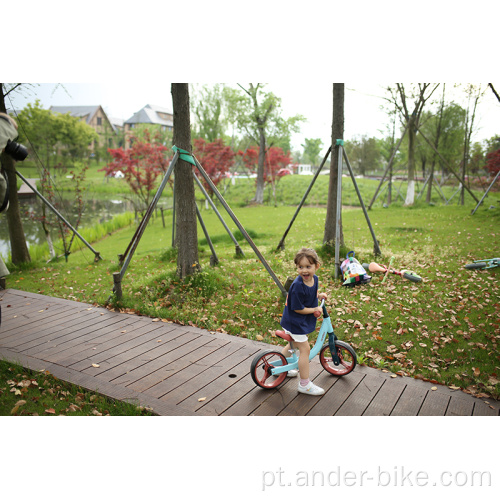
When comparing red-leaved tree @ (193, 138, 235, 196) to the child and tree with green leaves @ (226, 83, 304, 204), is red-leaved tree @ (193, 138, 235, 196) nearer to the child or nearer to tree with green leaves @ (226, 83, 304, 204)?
tree with green leaves @ (226, 83, 304, 204)

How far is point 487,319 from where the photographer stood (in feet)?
14.5

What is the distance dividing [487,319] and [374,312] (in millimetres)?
1261

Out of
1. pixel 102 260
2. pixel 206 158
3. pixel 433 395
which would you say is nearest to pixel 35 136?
pixel 206 158

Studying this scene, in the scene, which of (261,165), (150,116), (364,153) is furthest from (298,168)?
(150,116)

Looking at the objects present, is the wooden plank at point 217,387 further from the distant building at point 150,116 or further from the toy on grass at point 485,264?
the distant building at point 150,116

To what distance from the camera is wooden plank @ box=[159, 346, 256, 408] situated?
3.18 m

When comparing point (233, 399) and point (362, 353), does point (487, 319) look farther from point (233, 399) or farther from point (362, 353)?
point (233, 399)

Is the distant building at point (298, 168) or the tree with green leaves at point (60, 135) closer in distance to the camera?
the tree with green leaves at point (60, 135)

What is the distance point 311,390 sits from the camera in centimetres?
317

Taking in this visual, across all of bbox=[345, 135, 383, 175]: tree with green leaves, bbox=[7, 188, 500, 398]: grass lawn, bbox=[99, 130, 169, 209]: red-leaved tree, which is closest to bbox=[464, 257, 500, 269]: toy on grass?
bbox=[7, 188, 500, 398]: grass lawn

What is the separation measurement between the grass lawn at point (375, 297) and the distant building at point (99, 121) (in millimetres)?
31760

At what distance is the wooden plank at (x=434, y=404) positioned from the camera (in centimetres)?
292

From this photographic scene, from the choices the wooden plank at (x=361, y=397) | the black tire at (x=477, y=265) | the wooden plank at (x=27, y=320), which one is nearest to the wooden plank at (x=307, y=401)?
the wooden plank at (x=361, y=397)

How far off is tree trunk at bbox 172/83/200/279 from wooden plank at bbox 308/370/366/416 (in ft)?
9.88
